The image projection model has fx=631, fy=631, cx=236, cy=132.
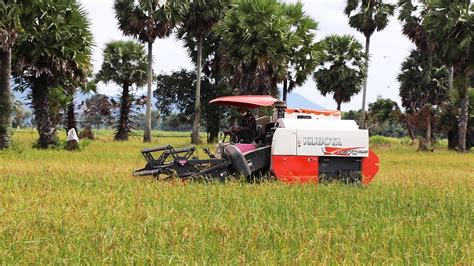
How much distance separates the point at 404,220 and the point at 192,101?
40085 mm

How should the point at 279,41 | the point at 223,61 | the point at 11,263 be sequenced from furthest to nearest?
1. the point at 223,61
2. the point at 279,41
3. the point at 11,263

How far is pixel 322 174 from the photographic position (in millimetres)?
12102

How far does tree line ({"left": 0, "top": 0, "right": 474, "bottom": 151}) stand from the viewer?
23922mm

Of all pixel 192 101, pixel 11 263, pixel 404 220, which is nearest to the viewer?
pixel 11 263

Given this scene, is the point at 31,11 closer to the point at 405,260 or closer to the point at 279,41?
the point at 279,41

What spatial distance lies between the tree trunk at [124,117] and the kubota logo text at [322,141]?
33.7 metres

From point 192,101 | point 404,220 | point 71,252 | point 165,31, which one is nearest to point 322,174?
point 404,220

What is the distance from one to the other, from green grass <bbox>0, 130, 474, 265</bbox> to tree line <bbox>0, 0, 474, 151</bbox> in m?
13.4

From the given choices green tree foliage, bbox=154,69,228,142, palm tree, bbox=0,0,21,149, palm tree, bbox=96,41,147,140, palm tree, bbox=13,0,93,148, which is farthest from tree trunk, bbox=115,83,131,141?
palm tree, bbox=0,0,21,149

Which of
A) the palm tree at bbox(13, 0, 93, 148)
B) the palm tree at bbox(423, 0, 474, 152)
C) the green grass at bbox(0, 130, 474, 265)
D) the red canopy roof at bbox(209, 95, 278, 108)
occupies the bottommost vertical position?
the green grass at bbox(0, 130, 474, 265)

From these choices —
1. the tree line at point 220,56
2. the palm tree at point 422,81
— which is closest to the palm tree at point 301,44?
the tree line at point 220,56

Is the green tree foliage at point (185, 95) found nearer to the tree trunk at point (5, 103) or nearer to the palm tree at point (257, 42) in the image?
the palm tree at point (257, 42)

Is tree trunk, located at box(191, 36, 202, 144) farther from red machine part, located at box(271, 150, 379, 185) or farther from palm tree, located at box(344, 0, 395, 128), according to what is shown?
red machine part, located at box(271, 150, 379, 185)

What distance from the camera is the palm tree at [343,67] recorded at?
46.4 m
